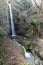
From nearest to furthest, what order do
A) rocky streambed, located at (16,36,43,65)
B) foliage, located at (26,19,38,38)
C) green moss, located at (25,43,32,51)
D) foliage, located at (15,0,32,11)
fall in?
rocky streambed, located at (16,36,43,65) < green moss, located at (25,43,32,51) < foliage, located at (26,19,38,38) < foliage, located at (15,0,32,11)

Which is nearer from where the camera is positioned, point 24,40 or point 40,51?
point 40,51

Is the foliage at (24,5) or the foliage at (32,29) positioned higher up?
the foliage at (24,5)

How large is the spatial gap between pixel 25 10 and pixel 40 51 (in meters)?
5.57

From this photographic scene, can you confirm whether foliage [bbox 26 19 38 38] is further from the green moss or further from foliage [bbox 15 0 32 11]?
the green moss

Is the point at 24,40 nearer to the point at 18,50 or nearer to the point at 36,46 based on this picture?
the point at 36,46

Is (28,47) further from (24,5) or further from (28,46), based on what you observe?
(24,5)

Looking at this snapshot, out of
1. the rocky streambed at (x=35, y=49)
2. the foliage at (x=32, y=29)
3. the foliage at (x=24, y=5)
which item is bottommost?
the rocky streambed at (x=35, y=49)

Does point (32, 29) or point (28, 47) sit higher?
point (32, 29)

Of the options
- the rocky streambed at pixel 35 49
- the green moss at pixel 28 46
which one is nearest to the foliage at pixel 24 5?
the rocky streambed at pixel 35 49

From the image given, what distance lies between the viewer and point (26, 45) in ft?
52.0

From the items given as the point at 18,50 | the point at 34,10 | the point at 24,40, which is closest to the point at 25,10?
the point at 34,10

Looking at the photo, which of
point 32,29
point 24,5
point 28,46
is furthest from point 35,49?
point 24,5

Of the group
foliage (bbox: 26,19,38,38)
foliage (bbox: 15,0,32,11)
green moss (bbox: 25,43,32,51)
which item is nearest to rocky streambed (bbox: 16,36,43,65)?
green moss (bbox: 25,43,32,51)

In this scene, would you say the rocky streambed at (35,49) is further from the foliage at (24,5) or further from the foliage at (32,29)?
the foliage at (24,5)
